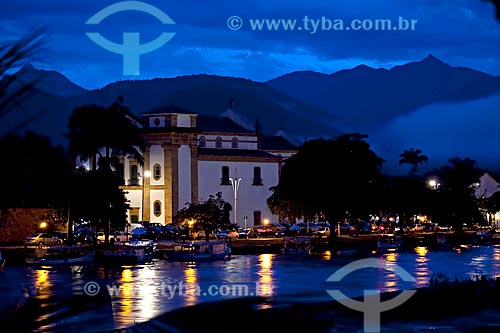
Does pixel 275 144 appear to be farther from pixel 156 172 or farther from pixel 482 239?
pixel 482 239

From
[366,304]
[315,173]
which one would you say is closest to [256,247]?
[315,173]

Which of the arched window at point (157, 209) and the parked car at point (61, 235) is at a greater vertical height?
the arched window at point (157, 209)

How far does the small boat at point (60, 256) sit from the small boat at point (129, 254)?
3.92 feet

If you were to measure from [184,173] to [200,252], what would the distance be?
141 ft

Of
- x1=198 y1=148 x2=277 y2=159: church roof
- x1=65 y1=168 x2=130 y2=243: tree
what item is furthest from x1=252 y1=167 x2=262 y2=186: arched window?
x1=65 y1=168 x2=130 y2=243: tree

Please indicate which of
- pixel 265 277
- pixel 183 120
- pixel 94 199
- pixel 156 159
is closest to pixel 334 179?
pixel 94 199

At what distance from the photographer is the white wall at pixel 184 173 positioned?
4343 inches

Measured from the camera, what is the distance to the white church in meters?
109

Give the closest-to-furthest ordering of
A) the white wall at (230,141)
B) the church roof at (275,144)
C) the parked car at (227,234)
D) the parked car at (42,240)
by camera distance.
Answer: the parked car at (42,240) < the parked car at (227,234) < the white wall at (230,141) < the church roof at (275,144)

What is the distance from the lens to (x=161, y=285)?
153ft

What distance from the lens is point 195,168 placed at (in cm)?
11194

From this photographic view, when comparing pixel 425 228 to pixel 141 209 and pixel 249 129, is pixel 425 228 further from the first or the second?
pixel 141 209

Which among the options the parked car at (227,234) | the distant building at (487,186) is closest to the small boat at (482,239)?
the parked car at (227,234)

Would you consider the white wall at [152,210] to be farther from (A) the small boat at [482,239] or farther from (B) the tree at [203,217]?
(A) the small boat at [482,239]
